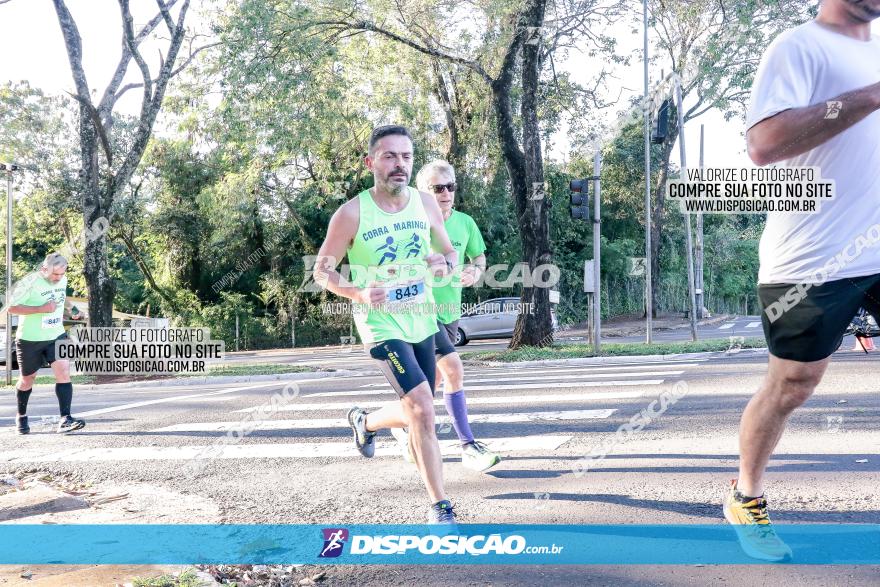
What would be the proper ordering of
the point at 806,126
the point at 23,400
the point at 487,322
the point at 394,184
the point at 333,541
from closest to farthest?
the point at 806,126 < the point at 333,541 < the point at 394,184 < the point at 23,400 < the point at 487,322

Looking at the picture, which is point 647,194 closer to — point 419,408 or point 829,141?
point 419,408

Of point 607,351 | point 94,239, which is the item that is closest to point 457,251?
point 607,351

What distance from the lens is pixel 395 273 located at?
3.92m

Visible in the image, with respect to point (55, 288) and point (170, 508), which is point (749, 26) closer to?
point (55, 288)

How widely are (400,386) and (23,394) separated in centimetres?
654

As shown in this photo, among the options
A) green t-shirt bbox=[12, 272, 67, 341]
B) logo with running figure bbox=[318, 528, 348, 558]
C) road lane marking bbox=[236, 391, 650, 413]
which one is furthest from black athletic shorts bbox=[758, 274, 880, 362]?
green t-shirt bbox=[12, 272, 67, 341]

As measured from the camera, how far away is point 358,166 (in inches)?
1091

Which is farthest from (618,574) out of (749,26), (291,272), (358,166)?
(291,272)

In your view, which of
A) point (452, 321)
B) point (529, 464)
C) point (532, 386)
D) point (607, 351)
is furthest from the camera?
point (607, 351)

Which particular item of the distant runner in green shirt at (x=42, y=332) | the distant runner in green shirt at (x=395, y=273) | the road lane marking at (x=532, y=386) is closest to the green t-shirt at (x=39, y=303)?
the distant runner in green shirt at (x=42, y=332)

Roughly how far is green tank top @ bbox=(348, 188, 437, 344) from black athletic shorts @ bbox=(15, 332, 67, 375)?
5912 mm

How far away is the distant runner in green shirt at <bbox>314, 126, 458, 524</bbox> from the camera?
377 cm

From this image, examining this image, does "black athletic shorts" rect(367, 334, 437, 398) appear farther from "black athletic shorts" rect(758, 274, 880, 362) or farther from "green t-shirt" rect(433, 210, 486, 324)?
"black athletic shorts" rect(758, 274, 880, 362)

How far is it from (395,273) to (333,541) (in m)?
1.36
